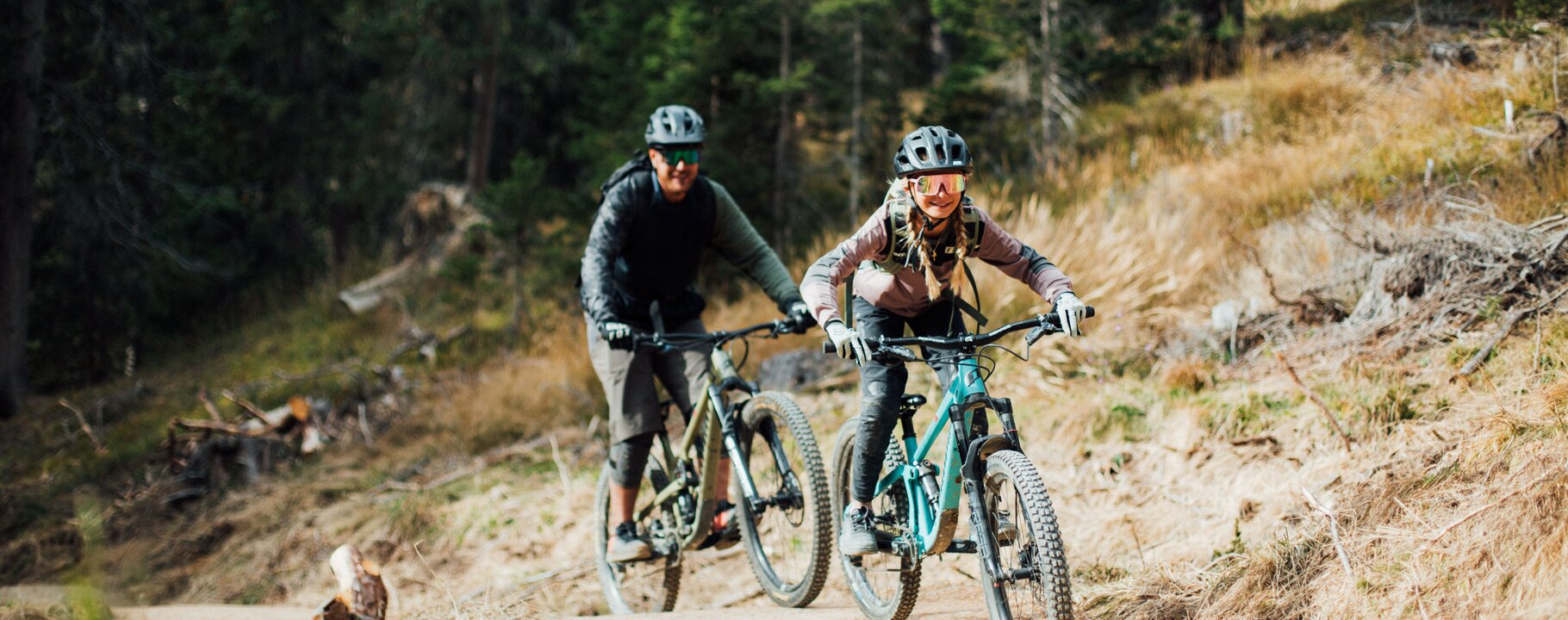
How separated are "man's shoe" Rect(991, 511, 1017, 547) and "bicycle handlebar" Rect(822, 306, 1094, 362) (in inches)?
24.4

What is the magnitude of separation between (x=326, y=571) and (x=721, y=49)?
Answer: 760cm

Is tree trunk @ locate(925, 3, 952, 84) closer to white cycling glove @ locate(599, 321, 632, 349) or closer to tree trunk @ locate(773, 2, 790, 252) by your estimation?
tree trunk @ locate(773, 2, 790, 252)

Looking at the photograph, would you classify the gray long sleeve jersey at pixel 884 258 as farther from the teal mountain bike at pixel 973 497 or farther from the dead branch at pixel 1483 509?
the dead branch at pixel 1483 509

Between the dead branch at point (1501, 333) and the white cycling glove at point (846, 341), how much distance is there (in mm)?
3386

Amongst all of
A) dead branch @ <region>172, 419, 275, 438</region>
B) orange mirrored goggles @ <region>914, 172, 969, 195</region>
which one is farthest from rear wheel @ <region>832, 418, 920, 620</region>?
dead branch @ <region>172, 419, 275, 438</region>

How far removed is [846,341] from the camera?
3.84 m

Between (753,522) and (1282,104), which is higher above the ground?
(1282,104)

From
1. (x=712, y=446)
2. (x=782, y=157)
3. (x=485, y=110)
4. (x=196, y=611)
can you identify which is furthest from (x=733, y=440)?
(x=485, y=110)

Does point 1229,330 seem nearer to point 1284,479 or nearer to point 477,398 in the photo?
point 1284,479

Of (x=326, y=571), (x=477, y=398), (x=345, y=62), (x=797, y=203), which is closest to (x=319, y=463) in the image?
(x=477, y=398)

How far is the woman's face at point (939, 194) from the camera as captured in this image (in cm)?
398

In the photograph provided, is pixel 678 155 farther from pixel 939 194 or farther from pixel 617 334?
pixel 939 194

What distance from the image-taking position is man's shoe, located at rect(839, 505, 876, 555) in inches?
174

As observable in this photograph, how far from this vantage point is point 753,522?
17.2 ft
